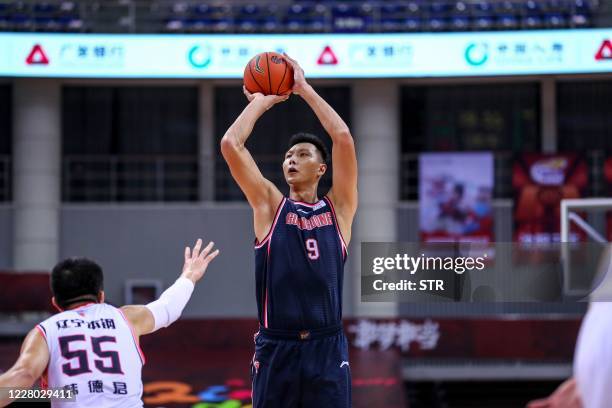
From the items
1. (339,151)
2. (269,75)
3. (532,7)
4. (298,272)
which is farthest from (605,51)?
(298,272)

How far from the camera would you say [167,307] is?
435 cm

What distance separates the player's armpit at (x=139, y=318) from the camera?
13.5 feet

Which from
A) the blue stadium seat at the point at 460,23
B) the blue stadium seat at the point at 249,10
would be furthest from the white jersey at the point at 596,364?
the blue stadium seat at the point at 249,10

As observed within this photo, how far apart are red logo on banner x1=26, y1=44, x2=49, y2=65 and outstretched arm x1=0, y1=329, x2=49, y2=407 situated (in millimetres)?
11358

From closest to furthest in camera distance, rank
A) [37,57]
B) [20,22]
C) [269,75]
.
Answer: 1. [269,75]
2. [37,57]
3. [20,22]

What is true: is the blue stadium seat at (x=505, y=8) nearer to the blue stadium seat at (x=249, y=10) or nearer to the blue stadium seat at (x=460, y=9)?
the blue stadium seat at (x=460, y=9)

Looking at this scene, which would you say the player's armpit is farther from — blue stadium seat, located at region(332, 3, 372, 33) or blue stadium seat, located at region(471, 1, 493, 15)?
blue stadium seat, located at region(471, 1, 493, 15)

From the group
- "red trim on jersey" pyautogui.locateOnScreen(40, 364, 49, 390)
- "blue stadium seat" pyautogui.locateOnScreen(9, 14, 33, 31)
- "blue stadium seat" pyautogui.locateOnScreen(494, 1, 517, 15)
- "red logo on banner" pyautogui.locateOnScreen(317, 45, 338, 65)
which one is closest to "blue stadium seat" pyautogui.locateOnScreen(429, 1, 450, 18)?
"blue stadium seat" pyautogui.locateOnScreen(494, 1, 517, 15)

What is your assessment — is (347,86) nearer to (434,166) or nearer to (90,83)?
(434,166)

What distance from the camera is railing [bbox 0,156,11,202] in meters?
15.9

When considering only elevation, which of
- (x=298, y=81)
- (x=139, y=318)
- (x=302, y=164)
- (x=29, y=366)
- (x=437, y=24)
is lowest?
(x=29, y=366)

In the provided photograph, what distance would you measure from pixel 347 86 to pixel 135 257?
486cm

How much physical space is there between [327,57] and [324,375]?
10.8m

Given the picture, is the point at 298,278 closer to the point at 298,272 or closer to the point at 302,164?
the point at 298,272
